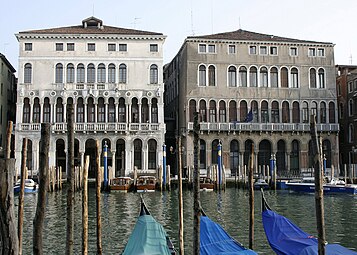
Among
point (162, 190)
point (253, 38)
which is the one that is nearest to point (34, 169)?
point (162, 190)

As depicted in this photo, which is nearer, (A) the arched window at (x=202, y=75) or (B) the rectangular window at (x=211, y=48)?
(A) the arched window at (x=202, y=75)

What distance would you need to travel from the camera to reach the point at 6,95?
27.7 m

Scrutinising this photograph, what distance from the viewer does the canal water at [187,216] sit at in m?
9.12

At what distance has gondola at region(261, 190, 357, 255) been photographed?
627cm

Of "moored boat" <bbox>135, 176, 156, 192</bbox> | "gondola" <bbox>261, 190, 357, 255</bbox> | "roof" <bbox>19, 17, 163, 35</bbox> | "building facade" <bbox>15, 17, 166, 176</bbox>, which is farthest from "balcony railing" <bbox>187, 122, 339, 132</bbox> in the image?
"gondola" <bbox>261, 190, 357, 255</bbox>

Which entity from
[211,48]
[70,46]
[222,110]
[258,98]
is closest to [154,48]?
[211,48]

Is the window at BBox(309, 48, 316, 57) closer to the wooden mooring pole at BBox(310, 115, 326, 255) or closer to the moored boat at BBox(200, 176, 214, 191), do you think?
the moored boat at BBox(200, 176, 214, 191)

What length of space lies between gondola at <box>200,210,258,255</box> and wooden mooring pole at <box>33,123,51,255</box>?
119 inches

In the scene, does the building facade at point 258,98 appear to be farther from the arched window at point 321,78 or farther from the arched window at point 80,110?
the arched window at point 80,110

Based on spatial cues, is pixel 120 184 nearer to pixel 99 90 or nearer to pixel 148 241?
pixel 99 90

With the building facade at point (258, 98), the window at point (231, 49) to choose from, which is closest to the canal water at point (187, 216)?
the building facade at point (258, 98)

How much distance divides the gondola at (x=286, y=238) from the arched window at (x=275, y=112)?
64.9ft

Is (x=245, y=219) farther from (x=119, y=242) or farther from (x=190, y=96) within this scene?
(x=190, y=96)

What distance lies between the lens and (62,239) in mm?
9391
